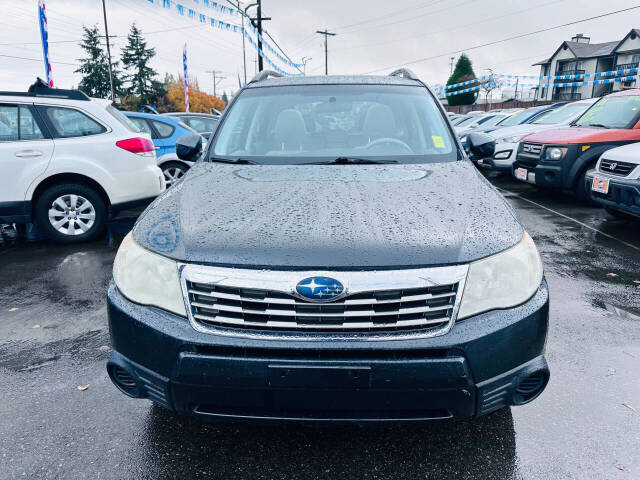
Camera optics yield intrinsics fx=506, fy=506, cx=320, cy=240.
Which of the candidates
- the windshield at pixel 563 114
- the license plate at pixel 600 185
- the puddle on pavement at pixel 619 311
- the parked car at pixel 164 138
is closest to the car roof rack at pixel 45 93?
the parked car at pixel 164 138

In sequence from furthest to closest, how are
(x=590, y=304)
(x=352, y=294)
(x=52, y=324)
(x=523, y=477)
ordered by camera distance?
(x=590, y=304), (x=52, y=324), (x=523, y=477), (x=352, y=294)

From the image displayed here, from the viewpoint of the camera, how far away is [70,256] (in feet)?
18.3

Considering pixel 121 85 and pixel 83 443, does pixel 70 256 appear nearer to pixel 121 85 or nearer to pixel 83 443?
pixel 83 443

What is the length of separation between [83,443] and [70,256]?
373cm

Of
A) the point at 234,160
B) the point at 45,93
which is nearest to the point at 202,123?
the point at 45,93

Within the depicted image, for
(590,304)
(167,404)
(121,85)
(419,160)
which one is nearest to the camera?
(167,404)

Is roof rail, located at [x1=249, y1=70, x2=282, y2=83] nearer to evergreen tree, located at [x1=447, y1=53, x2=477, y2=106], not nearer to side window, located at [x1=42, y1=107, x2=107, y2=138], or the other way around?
side window, located at [x1=42, y1=107, x2=107, y2=138]

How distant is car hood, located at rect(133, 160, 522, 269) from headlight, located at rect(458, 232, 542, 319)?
5 centimetres

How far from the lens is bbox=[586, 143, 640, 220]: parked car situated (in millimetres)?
5840

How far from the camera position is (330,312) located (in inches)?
71.7

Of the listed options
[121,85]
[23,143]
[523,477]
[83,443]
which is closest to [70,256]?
[23,143]

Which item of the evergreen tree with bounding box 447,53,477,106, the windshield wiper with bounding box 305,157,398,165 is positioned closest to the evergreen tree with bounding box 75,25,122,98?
the evergreen tree with bounding box 447,53,477,106

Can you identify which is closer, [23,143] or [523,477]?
[523,477]

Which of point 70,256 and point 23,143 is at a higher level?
point 23,143
